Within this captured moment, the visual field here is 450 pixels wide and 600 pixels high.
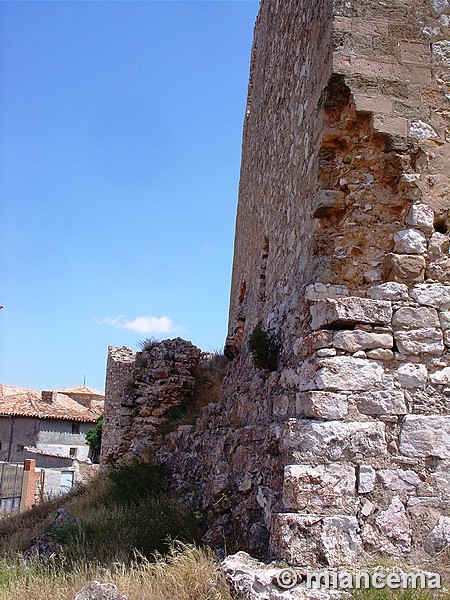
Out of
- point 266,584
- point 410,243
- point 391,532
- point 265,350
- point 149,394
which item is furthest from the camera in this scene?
point 149,394

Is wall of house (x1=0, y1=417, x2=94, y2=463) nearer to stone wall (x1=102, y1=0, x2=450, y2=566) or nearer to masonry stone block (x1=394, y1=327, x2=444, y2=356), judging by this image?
stone wall (x1=102, y1=0, x2=450, y2=566)

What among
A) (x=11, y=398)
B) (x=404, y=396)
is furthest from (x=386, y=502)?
(x=11, y=398)

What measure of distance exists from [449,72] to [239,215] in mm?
5740

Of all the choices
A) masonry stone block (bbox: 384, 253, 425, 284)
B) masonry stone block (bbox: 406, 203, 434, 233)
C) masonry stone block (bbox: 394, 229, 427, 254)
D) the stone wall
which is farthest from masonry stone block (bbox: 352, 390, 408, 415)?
masonry stone block (bbox: 406, 203, 434, 233)

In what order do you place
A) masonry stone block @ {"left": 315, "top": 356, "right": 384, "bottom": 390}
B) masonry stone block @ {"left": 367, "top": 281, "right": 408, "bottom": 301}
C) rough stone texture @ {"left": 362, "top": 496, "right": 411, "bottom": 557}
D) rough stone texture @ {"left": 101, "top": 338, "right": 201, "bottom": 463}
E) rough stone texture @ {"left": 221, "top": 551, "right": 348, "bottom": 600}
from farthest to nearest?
rough stone texture @ {"left": 101, "top": 338, "right": 201, "bottom": 463} → masonry stone block @ {"left": 367, "top": 281, "right": 408, "bottom": 301} → masonry stone block @ {"left": 315, "top": 356, "right": 384, "bottom": 390} → rough stone texture @ {"left": 362, "top": 496, "right": 411, "bottom": 557} → rough stone texture @ {"left": 221, "top": 551, "right": 348, "bottom": 600}

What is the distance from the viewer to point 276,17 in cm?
753

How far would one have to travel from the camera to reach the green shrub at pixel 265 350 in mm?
5180

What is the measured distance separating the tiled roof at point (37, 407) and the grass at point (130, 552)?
26.4m

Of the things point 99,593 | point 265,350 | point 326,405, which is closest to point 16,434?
point 265,350

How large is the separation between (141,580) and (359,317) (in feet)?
7.23

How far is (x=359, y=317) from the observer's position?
4.09 metres

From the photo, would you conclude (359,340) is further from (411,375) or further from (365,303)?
(411,375)

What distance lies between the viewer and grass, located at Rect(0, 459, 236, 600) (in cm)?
378

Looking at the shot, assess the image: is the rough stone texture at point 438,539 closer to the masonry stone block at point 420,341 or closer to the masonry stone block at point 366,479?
the masonry stone block at point 366,479
